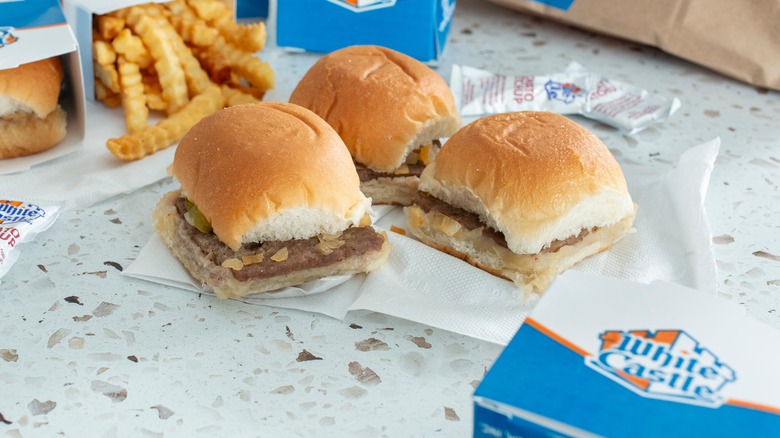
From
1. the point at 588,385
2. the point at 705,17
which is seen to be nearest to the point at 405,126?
the point at 588,385

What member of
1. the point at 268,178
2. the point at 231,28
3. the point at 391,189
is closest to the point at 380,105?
the point at 391,189

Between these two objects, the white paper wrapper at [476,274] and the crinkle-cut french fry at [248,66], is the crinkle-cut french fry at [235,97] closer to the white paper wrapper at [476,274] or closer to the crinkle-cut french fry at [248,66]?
the crinkle-cut french fry at [248,66]

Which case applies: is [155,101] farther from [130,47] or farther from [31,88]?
[31,88]

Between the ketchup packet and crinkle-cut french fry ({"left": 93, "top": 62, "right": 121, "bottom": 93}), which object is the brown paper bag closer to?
the ketchup packet

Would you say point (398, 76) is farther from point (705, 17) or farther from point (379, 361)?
point (705, 17)

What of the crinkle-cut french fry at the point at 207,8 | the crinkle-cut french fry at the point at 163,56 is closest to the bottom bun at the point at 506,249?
the crinkle-cut french fry at the point at 163,56

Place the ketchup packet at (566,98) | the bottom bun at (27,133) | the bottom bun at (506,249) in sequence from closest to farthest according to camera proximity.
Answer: the bottom bun at (506,249)
the bottom bun at (27,133)
the ketchup packet at (566,98)
